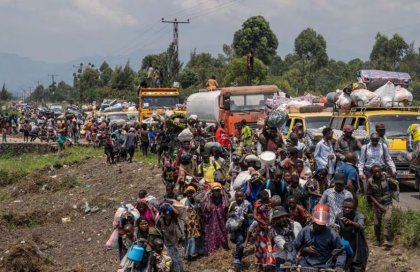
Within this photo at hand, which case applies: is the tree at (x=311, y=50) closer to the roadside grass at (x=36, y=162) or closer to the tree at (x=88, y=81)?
the roadside grass at (x=36, y=162)

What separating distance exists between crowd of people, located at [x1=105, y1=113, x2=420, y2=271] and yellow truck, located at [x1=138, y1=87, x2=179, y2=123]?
16.9 metres

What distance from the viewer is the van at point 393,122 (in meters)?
14.9

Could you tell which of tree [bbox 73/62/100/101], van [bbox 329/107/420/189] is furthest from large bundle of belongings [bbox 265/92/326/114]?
tree [bbox 73/62/100/101]

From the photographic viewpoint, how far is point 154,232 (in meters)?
9.14

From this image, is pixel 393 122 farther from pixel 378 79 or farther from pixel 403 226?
pixel 403 226

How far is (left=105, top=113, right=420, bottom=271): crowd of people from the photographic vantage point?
26.6 feet

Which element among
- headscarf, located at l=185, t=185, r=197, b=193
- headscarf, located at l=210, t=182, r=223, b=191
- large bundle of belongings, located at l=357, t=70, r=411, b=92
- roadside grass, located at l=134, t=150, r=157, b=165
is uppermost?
large bundle of belongings, located at l=357, t=70, r=411, b=92

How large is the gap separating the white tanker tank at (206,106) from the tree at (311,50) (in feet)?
137

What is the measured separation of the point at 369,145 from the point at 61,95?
151526mm

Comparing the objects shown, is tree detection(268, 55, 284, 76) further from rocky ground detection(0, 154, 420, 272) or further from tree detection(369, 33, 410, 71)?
rocky ground detection(0, 154, 420, 272)

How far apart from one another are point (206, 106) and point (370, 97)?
407 inches

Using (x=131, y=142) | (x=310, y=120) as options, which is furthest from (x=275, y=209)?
(x=131, y=142)

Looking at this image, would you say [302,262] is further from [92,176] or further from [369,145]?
[92,176]

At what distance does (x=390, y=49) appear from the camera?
59625 mm
